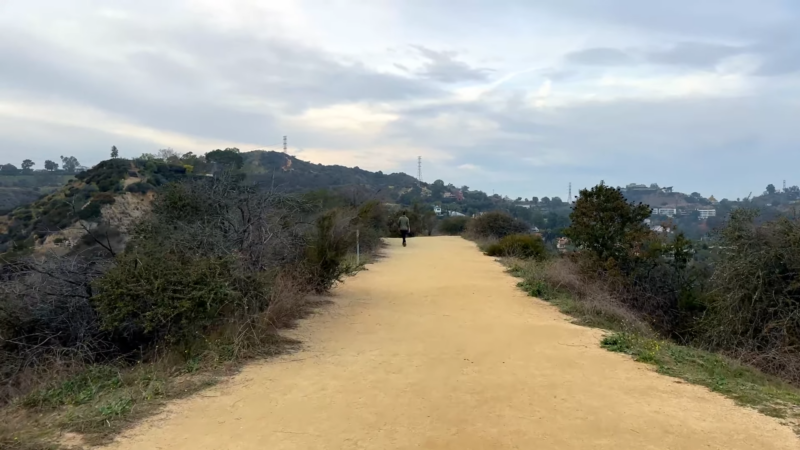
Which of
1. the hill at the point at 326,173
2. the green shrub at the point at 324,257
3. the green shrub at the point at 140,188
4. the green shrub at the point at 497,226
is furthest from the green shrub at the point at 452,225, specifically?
the green shrub at the point at 324,257

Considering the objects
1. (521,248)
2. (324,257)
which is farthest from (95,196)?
(521,248)

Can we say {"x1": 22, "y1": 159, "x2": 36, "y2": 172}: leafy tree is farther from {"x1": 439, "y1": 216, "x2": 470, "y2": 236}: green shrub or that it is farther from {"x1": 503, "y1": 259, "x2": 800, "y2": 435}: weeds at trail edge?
{"x1": 503, "y1": 259, "x2": 800, "y2": 435}: weeds at trail edge

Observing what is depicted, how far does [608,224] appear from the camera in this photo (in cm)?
1282

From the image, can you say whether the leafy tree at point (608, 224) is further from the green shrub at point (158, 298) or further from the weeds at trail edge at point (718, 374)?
the green shrub at point (158, 298)

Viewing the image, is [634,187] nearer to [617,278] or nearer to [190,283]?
[617,278]

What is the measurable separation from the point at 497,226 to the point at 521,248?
9.96 metres

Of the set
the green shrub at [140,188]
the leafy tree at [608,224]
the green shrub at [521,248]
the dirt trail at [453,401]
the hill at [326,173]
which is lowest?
the dirt trail at [453,401]

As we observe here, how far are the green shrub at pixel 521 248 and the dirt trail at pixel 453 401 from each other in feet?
33.2

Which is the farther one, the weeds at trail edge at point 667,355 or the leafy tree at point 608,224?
the leafy tree at point 608,224

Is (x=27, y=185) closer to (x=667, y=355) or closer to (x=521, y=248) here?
(x=521, y=248)

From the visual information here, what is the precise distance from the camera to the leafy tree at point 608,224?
490 inches

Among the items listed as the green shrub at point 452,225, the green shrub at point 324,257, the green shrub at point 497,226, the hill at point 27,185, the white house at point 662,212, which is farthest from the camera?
→ the green shrub at point 452,225

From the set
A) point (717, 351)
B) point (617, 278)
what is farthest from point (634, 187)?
point (717, 351)

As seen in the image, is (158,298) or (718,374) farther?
(158,298)
